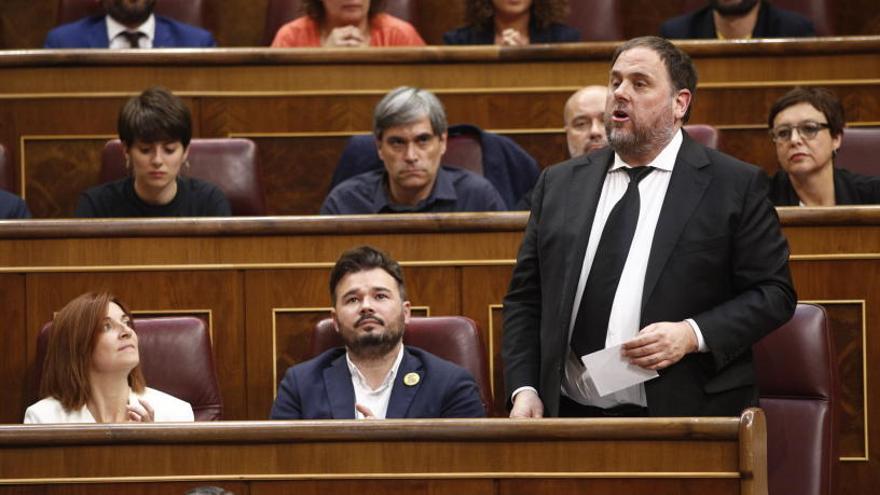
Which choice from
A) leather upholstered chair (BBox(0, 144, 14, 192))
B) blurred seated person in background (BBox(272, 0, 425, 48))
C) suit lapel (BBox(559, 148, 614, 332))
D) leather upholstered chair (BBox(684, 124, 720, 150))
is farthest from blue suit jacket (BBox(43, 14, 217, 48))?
suit lapel (BBox(559, 148, 614, 332))

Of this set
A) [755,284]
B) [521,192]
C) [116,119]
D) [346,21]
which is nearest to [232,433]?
[755,284]

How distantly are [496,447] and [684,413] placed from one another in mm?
173

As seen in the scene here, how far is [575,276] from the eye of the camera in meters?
1.20

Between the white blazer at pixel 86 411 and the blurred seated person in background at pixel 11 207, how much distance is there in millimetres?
392

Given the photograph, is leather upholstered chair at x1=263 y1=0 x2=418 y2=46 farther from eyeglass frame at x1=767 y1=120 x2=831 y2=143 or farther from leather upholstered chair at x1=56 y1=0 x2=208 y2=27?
eyeglass frame at x1=767 y1=120 x2=831 y2=143

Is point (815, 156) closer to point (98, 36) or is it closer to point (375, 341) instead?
point (375, 341)

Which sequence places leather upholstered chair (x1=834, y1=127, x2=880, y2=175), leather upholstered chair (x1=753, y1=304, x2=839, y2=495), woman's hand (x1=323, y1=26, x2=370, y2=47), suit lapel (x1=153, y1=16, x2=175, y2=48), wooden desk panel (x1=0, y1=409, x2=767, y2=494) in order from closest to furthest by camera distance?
wooden desk panel (x1=0, y1=409, x2=767, y2=494) → leather upholstered chair (x1=753, y1=304, x2=839, y2=495) → leather upholstered chair (x1=834, y1=127, x2=880, y2=175) → woman's hand (x1=323, y1=26, x2=370, y2=47) → suit lapel (x1=153, y1=16, x2=175, y2=48)

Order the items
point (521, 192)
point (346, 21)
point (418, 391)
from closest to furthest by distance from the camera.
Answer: point (418, 391)
point (521, 192)
point (346, 21)

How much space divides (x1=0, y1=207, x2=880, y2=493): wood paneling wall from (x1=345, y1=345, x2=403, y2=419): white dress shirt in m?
0.15

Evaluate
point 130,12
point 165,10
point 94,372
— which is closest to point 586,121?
point 94,372

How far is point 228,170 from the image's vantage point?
6.35 ft

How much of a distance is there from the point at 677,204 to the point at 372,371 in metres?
0.42

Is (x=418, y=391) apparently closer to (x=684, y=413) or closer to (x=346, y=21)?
(x=684, y=413)

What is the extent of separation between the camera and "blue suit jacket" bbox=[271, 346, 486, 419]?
1.44 m
